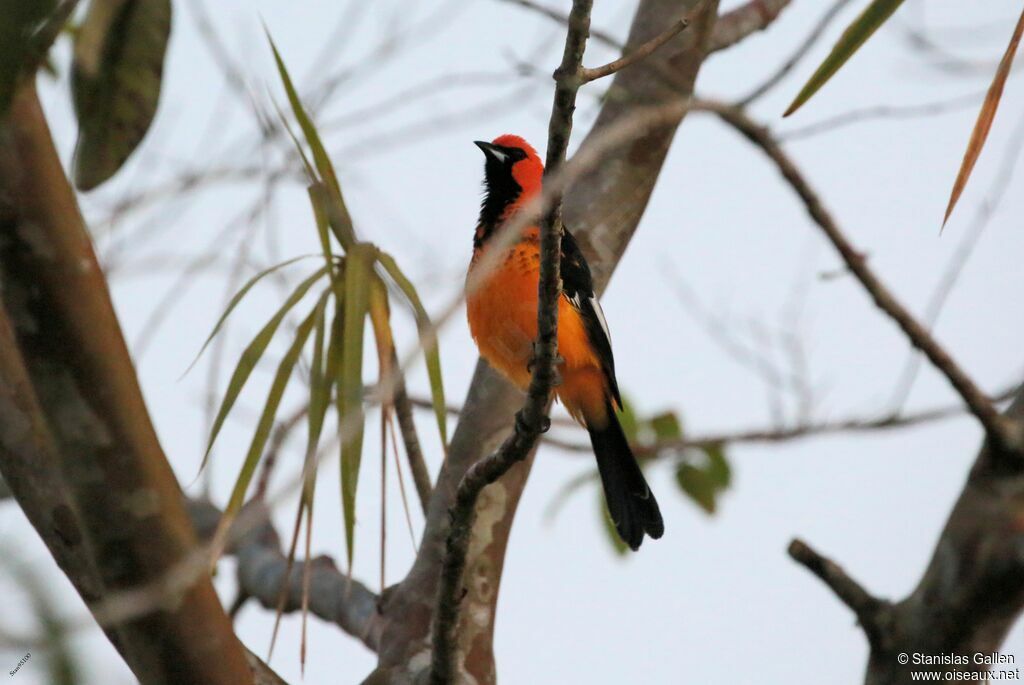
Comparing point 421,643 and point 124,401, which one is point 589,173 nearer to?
point 421,643

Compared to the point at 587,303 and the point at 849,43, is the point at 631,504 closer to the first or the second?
the point at 587,303

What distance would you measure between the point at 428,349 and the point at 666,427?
1.76m

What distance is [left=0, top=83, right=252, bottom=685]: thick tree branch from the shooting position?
247 cm

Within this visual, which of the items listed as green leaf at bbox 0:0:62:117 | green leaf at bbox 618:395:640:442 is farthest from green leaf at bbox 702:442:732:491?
green leaf at bbox 0:0:62:117

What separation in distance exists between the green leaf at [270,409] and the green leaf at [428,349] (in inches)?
7.7

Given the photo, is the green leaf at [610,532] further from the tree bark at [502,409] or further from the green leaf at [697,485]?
the tree bark at [502,409]

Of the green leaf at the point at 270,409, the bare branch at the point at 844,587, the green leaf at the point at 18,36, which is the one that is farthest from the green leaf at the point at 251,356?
the bare branch at the point at 844,587

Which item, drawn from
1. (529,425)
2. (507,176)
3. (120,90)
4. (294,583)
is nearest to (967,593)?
(529,425)

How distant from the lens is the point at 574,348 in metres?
4.05

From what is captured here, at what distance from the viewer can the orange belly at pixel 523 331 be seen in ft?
12.8

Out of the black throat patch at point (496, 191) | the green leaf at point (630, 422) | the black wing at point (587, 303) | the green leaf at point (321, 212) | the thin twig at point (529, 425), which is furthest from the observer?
the green leaf at point (630, 422)

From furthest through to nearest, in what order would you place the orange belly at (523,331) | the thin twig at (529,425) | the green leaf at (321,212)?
the orange belly at (523,331) < the green leaf at (321,212) < the thin twig at (529,425)

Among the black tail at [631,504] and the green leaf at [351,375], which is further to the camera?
the black tail at [631,504]

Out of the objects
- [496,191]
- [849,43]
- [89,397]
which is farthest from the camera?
[496,191]
